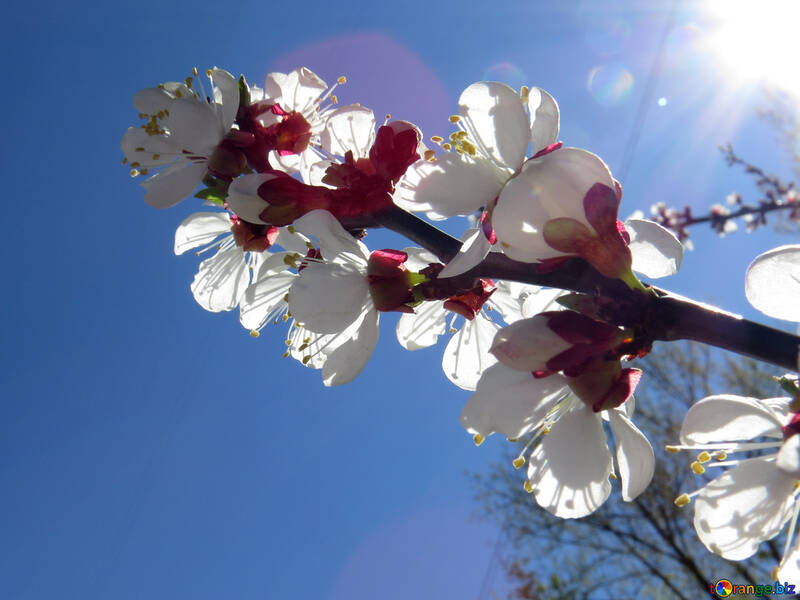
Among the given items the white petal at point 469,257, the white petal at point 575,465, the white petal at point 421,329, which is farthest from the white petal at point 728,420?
the white petal at point 421,329

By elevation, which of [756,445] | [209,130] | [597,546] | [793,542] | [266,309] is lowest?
[793,542]

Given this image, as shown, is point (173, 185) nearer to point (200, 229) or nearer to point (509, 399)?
point (200, 229)

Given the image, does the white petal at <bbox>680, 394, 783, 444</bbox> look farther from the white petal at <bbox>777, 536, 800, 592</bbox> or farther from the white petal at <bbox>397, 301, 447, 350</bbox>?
the white petal at <bbox>397, 301, 447, 350</bbox>

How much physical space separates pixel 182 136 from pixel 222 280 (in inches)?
17.2

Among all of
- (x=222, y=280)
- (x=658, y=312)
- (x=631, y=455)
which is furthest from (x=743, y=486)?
(x=222, y=280)

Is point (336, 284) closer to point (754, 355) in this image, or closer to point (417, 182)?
point (417, 182)

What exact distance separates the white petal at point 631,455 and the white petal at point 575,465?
0.03 m

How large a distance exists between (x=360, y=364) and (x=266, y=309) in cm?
43

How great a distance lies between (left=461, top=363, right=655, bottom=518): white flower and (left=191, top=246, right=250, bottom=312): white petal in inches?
31.9

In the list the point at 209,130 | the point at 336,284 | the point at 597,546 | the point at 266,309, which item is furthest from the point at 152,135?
the point at 597,546

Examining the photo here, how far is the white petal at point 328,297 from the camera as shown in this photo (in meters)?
0.87

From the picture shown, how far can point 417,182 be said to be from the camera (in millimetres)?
908

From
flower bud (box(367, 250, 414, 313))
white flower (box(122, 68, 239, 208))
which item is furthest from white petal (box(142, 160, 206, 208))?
flower bud (box(367, 250, 414, 313))

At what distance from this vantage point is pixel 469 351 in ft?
4.05
